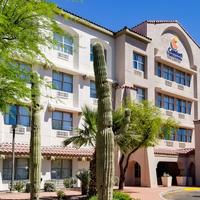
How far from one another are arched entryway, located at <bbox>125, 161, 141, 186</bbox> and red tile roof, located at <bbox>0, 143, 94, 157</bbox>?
215 inches

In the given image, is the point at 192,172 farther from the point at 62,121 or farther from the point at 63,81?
the point at 63,81

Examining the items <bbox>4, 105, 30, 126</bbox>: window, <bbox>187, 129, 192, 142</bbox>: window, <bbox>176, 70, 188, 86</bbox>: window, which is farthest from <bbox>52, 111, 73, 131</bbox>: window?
<bbox>187, 129, 192, 142</bbox>: window

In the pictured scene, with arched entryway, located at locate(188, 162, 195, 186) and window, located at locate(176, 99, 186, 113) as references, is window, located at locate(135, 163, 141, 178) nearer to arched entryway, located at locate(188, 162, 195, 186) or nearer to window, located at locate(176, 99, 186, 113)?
arched entryway, located at locate(188, 162, 195, 186)

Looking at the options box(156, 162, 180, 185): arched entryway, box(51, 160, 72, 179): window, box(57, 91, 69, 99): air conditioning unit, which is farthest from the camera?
box(156, 162, 180, 185): arched entryway

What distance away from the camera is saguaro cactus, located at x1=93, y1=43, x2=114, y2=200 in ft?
33.2

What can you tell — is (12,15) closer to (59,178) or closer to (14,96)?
(14,96)

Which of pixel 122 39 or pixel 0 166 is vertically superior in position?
pixel 122 39

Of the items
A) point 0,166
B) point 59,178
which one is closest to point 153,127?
point 59,178

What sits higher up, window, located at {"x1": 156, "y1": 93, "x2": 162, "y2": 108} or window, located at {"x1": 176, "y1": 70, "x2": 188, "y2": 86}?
window, located at {"x1": 176, "y1": 70, "x2": 188, "y2": 86}

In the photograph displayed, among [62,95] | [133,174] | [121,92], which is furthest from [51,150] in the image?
[133,174]

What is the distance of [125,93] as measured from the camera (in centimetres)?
3591

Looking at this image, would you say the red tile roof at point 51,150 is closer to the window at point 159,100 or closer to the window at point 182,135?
the window at point 159,100

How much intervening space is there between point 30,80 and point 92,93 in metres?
22.6

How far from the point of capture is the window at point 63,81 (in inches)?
1271
